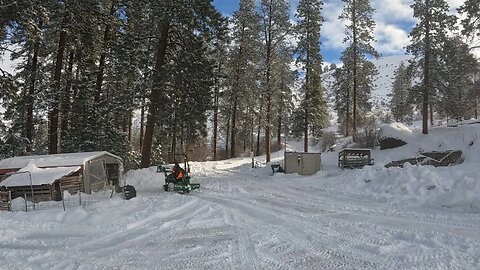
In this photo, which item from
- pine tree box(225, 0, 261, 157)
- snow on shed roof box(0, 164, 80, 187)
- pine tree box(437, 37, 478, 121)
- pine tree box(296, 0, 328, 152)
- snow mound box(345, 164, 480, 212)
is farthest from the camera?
pine tree box(225, 0, 261, 157)

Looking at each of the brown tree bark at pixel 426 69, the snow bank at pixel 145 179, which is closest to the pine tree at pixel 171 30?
the snow bank at pixel 145 179

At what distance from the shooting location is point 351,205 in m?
11.8

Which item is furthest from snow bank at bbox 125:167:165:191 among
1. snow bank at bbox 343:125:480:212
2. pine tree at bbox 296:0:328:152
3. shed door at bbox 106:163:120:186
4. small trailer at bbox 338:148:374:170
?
pine tree at bbox 296:0:328:152

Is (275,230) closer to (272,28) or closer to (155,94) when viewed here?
(155,94)

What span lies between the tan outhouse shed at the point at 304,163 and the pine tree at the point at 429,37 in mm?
10440

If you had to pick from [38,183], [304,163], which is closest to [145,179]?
[38,183]

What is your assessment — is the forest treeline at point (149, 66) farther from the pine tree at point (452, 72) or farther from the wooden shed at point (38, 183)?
the wooden shed at point (38, 183)

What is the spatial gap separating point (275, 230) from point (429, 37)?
26.0m

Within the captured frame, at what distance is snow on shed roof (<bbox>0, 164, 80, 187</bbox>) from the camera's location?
48.7ft

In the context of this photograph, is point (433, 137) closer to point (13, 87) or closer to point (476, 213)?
point (476, 213)

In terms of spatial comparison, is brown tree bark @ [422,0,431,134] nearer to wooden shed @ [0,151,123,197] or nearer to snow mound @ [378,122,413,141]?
snow mound @ [378,122,413,141]

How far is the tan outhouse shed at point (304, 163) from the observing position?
24.1 meters

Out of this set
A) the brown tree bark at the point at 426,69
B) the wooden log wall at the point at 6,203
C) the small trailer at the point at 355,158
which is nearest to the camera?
the wooden log wall at the point at 6,203

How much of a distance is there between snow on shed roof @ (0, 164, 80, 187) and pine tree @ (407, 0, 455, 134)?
81.6 ft
